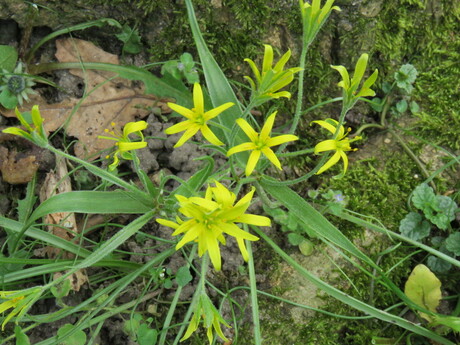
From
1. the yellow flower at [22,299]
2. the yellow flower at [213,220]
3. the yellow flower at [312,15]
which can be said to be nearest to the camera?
the yellow flower at [213,220]

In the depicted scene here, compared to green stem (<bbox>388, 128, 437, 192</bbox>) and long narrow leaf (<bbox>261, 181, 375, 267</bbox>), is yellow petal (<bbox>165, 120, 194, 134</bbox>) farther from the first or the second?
green stem (<bbox>388, 128, 437, 192</bbox>)

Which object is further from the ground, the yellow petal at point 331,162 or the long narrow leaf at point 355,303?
the yellow petal at point 331,162

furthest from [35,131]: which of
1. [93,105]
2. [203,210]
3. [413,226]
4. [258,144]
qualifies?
[413,226]

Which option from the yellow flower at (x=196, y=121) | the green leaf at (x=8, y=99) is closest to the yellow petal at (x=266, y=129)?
the yellow flower at (x=196, y=121)

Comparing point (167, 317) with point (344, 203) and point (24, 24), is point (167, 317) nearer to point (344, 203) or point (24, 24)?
point (344, 203)

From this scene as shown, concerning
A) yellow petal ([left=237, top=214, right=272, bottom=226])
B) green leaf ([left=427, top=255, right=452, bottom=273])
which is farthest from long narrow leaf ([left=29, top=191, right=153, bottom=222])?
green leaf ([left=427, top=255, right=452, bottom=273])

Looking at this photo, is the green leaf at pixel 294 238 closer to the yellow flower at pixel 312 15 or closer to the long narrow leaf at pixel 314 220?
the long narrow leaf at pixel 314 220

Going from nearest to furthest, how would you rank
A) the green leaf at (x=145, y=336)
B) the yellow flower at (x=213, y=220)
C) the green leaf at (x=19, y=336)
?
the yellow flower at (x=213, y=220) → the green leaf at (x=19, y=336) → the green leaf at (x=145, y=336)

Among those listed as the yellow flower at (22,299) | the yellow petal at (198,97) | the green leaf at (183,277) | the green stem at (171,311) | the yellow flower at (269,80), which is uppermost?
the yellow flower at (269,80)

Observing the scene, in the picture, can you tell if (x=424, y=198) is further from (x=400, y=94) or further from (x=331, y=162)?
(x=331, y=162)

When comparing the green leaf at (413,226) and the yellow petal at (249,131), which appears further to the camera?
the green leaf at (413,226)
